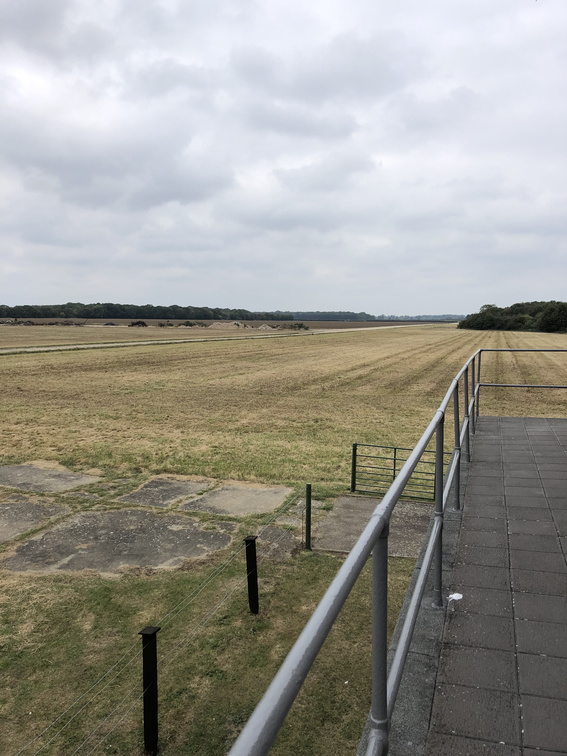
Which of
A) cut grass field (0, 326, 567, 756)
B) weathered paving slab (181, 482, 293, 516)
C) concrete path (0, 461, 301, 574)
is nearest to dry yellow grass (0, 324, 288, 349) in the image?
cut grass field (0, 326, 567, 756)

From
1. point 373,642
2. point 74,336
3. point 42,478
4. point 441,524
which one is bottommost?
point 42,478

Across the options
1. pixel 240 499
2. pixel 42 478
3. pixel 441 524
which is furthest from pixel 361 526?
pixel 42 478

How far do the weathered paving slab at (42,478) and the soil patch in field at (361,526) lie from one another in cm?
458

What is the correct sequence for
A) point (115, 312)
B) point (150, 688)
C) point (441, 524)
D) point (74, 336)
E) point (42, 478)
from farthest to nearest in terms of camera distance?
point (115, 312) < point (74, 336) < point (42, 478) < point (150, 688) < point (441, 524)

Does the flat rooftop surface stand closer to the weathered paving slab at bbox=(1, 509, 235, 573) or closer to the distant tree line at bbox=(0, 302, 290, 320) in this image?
the weathered paving slab at bbox=(1, 509, 235, 573)

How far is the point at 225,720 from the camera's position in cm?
425

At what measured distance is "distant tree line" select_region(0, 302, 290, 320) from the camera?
134875 mm

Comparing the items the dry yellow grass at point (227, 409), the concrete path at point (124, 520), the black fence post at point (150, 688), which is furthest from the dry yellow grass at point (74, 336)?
the black fence post at point (150, 688)

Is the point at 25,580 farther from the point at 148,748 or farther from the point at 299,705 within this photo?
the point at 299,705

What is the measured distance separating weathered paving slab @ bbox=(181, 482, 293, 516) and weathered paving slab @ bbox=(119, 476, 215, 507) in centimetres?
33

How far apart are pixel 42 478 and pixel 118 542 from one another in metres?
3.55

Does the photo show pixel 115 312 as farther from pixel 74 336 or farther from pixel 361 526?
pixel 361 526

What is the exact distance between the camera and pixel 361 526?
784cm

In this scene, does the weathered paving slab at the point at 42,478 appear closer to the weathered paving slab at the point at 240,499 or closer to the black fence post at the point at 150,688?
the weathered paving slab at the point at 240,499
